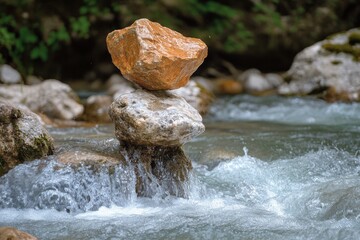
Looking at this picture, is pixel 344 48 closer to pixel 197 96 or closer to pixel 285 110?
pixel 285 110

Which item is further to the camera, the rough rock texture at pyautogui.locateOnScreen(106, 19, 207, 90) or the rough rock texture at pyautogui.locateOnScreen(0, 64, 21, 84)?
the rough rock texture at pyautogui.locateOnScreen(0, 64, 21, 84)

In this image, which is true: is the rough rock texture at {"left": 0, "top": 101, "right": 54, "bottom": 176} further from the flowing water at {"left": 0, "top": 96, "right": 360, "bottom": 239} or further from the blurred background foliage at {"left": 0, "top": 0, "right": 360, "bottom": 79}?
the blurred background foliage at {"left": 0, "top": 0, "right": 360, "bottom": 79}

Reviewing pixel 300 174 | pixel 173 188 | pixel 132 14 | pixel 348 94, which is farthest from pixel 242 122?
pixel 132 14

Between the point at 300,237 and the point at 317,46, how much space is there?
808 centimetres

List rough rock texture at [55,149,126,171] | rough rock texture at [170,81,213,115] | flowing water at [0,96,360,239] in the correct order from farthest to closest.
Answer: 1. rough rock texture at [170,81,213,115]
2. rough rock texture at [55,149,126,171]
3. flowing water at [0,96,360,239]

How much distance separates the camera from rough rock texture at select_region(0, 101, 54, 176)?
4469mm

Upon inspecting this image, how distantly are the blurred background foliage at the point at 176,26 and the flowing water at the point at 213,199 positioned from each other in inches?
268

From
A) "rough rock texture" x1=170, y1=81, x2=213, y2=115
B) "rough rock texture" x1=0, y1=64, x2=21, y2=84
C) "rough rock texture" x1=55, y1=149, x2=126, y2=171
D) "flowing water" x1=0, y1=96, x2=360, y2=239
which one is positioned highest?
"rough rock texture" x1=0, y1=64, x2=21, y2=84

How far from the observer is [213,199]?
4.64 metres

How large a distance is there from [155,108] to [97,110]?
15.1 ft

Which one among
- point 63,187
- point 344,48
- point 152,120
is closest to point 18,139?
point 63,187

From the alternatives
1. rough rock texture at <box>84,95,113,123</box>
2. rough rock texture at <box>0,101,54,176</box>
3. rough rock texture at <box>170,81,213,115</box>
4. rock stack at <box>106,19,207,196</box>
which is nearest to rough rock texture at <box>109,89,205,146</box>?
rock stack at <box>106,19,207,196</box>

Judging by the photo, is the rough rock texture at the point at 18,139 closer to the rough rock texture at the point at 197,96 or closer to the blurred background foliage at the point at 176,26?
the rough rock texture at the point at 197,96

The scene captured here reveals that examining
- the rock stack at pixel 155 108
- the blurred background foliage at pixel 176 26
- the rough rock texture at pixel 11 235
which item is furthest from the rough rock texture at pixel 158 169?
the blurred background foliage at pixel 176 26
